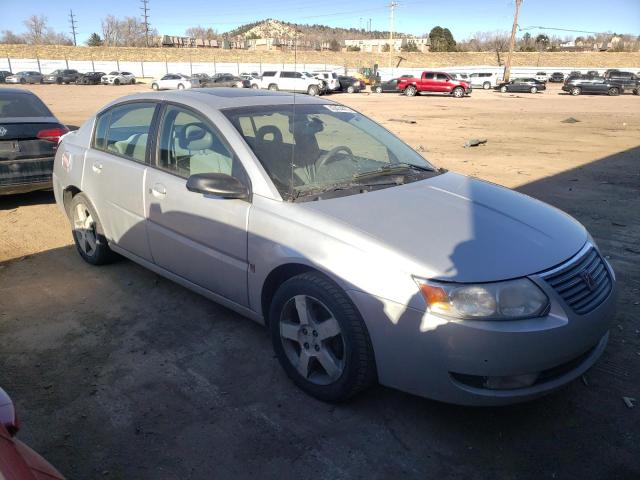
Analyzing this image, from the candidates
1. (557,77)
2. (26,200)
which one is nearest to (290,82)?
(26,200)

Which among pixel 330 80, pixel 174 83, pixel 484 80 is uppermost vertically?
pixel 484 80

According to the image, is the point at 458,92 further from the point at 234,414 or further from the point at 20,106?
the point at 234,414

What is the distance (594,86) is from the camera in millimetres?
38188

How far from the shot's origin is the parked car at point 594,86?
3816 centimetres

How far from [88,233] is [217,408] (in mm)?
2672

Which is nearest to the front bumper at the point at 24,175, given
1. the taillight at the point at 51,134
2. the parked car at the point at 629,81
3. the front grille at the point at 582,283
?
the taillight at the point at 51,134

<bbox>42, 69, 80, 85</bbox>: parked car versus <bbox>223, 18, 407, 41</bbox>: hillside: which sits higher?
<bbox>223, 18, 407, 41</bbox>: hillside

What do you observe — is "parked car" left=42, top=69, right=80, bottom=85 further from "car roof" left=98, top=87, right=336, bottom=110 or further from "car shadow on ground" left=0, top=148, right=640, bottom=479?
"car shadow on ground" left=0, top=148, right=640, bottom=479

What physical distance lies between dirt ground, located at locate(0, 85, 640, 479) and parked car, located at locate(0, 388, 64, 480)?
3.24 ft

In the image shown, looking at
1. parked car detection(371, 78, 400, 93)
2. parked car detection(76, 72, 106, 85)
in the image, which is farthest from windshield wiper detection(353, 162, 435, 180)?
parked car detection(76, 72, 106, 85)

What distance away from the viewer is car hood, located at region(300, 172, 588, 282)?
2.44m

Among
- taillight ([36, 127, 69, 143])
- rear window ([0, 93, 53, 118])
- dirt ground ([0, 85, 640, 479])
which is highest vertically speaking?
rear window ([0, 93, 53, 118])

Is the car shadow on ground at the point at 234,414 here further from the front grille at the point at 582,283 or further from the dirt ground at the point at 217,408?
the front grille at the point at 582,283

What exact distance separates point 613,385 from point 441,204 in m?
1.52
